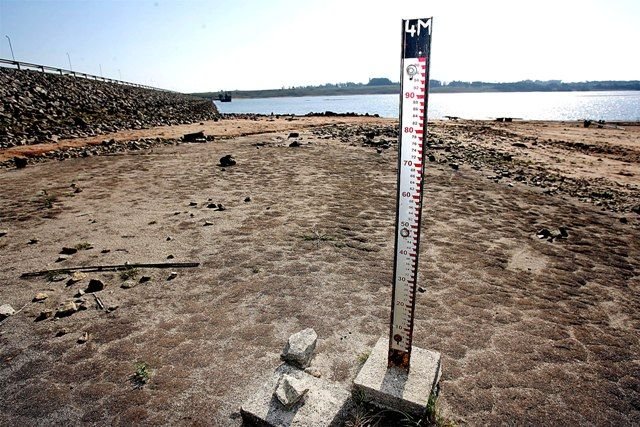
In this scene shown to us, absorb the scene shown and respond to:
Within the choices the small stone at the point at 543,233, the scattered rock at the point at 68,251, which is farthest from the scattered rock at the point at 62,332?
the small stone at the point at 543,233

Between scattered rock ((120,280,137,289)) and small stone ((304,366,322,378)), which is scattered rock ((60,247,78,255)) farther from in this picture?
small stone ((304,366,322,378))

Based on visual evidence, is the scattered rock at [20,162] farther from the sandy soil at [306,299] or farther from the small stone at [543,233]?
the small stone at [543,233]

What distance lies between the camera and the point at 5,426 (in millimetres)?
3225

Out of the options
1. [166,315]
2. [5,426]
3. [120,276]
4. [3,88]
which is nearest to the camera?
[5,426]

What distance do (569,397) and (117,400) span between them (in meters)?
4.33

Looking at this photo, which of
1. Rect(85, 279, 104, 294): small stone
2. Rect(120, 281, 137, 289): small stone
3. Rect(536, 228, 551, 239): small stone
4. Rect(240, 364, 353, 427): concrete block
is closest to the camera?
Rect(240, 364, 353, 427): concrete block

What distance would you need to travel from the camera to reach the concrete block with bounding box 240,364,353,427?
2986 millimetres

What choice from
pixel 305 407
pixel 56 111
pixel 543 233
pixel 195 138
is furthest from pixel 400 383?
pixel 56 111

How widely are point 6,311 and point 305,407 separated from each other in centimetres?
427

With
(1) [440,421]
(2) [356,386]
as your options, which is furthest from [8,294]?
(1) [440,421]

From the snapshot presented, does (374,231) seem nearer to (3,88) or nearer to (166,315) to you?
(166,315)

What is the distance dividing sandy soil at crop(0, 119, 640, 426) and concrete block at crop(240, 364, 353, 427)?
0.32 meters

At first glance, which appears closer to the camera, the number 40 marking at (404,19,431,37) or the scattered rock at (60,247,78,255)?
the number 40 marking at (404,19,431,37)

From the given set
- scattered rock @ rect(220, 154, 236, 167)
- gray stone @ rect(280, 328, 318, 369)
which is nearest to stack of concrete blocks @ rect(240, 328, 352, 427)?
gray stone @ rect(280, 328, 318, 369)
